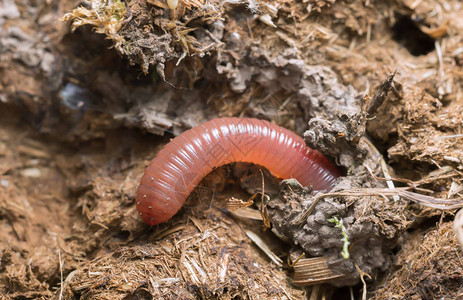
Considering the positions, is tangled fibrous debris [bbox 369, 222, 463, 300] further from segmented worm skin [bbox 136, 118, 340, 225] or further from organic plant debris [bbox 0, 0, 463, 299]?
segmented worm skin [bbox 136, 118, 340, 225]

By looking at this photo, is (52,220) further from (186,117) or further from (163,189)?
(186,117)

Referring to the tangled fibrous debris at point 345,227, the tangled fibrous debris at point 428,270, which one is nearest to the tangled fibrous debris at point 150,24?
the tangled fibrous debris at point 345,227

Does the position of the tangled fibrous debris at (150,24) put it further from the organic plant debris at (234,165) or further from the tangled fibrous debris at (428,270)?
the tangled fibrous debris at (428,270)

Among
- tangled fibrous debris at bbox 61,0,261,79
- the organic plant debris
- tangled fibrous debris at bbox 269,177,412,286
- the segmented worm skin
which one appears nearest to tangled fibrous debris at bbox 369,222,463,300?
the organic plant debris

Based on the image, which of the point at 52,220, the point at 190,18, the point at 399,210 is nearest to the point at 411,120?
the point at 399,210

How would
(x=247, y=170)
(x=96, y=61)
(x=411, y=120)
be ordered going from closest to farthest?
(x=411, y=120) → (x=247, y=170) → (x=96, y=61)

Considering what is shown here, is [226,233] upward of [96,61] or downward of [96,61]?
downward

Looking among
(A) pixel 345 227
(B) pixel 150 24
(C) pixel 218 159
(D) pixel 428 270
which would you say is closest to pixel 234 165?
(C) pixel 218 159
